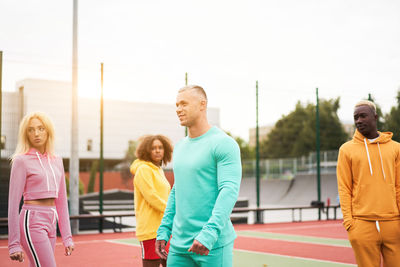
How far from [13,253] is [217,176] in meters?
1.50

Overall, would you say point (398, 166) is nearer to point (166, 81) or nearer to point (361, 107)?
point (361, 107)

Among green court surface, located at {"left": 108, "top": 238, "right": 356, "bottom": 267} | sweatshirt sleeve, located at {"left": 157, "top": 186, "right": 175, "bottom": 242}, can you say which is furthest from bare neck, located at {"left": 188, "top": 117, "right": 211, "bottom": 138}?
green court surface, located at {"left": 108, "top": 238, "right": 356, "bottom": 267}

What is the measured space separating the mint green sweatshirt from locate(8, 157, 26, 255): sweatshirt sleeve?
1.12 m

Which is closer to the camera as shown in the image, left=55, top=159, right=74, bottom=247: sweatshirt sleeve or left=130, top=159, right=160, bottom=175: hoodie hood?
left=55, top=159, right=74, bottom=247: sweatshirt sleeve

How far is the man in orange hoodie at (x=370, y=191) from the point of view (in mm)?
3906

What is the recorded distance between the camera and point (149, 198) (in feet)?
14.6

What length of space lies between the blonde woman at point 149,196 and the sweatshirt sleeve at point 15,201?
1.19 m

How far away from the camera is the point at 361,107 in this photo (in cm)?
403

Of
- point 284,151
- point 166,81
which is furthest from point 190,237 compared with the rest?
point 284,151

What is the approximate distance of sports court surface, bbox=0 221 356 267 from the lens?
27.2ft

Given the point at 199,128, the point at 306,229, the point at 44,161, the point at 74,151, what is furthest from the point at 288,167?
the point at 199,128

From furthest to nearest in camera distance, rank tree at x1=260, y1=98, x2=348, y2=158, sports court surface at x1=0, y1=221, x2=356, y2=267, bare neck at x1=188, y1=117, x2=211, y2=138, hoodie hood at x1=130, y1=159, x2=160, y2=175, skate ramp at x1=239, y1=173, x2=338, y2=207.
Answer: tree at x1=260, y1=98, x2=348, y2=158 → skate ramp at x1=239, y1=173, x2=338, y2=207 → sports court surface at x1=0, y1=221, x2=356, y2=267 → hoodie hood at x1=130, y1=159, x2=160, y2=175 → bare neck at x1=188, y1=117, x2=211, y2=138

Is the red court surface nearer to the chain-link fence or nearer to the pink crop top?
the pink crop top

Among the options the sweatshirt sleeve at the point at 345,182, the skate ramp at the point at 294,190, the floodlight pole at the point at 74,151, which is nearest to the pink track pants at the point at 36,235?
the sweatshirt sleeve at the point at 345,182
